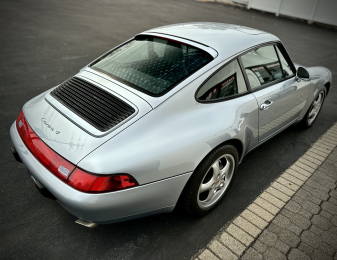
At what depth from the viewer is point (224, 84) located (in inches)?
95.0

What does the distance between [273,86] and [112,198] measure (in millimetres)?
2108

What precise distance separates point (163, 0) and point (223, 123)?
55.9 ft

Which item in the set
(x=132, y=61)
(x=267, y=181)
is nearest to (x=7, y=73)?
(x=132, y=61)

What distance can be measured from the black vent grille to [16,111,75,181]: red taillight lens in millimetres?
333

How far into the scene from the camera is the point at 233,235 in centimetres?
232

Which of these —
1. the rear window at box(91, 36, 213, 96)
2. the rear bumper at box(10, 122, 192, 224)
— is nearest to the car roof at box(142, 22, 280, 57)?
the rear window at box(91, 36, 213, 96)

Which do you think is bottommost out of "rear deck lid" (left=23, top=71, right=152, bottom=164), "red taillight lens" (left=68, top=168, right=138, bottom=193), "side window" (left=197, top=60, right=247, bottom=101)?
"red taillight lens" (left=68, top=168, right=138, bottom=193)

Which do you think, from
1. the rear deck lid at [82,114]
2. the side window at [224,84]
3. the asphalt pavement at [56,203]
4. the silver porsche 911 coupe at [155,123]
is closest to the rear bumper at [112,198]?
the silver porsche 911 coupe at [155,123]

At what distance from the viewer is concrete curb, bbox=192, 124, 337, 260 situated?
2.18 metres

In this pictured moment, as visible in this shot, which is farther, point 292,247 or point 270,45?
point 270,45

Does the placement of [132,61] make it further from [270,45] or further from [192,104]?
[270,45]

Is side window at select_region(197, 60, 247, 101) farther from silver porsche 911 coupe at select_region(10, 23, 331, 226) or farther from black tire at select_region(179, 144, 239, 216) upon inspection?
black tire at select_region(179, 144, 239, 216)

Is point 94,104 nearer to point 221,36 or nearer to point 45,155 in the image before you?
point 45,155

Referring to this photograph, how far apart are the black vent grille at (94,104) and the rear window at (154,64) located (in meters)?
0.23
